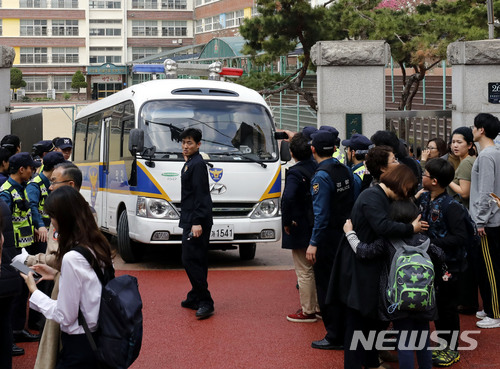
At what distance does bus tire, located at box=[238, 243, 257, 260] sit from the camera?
1258 cm

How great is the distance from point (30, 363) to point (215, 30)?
240ft

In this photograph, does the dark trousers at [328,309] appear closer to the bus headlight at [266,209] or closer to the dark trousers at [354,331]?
the dark trousers at [354,331]

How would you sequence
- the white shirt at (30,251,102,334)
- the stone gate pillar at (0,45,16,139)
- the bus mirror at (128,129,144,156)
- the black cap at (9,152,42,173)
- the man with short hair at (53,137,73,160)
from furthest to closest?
the stone gate pillar at (0,45,16,139), the man with short hair at (53,137,73,160), the bus mirror at (128,129,144,156), the black cap at (9,152,42,173), the white shirt at (30,251,102,334)

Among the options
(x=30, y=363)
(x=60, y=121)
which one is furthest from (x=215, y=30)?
(x=30, y=363)

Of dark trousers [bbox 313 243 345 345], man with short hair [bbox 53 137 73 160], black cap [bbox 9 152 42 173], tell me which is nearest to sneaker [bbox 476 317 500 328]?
dark trousers [bbox 313 243 345 345]

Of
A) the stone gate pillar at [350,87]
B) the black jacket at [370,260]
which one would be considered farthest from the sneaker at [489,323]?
the stone gate pillar at [350,87]

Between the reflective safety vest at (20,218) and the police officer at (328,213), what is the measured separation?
284 centimetres

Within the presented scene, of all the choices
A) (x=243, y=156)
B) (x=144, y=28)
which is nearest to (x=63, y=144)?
(x=243, y=156)

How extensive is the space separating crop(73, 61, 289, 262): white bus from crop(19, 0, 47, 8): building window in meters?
78.5

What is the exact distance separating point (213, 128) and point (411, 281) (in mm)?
6510

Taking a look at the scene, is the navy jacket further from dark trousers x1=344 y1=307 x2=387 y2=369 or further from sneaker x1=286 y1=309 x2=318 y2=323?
dark trousers x1=344 y1=307 x2=387 y2=369

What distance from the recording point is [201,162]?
8.43 metres

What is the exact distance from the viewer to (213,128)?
11602 millimetres

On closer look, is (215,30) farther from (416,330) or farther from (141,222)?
(416,330)
